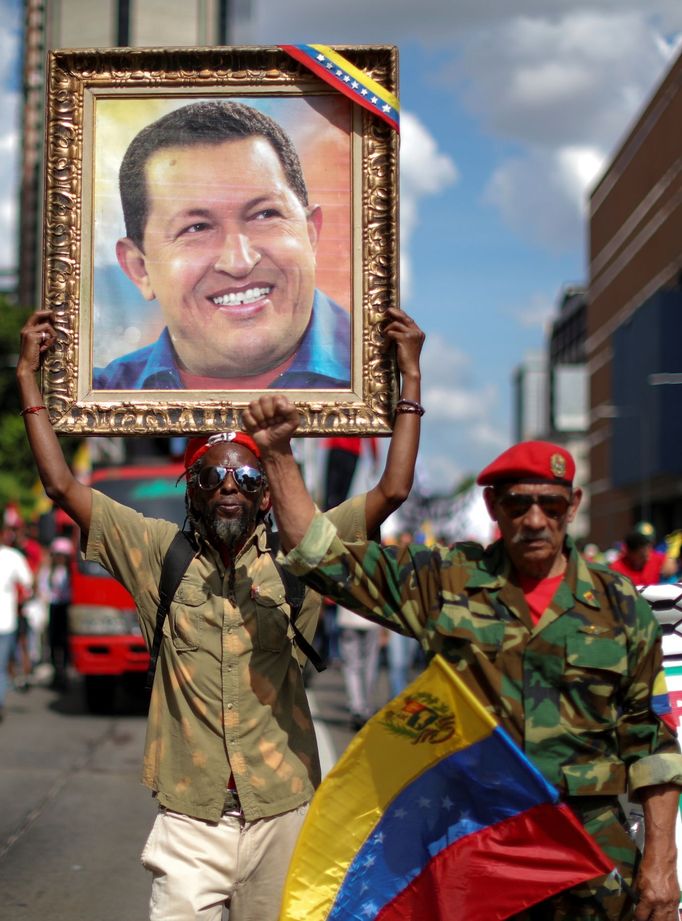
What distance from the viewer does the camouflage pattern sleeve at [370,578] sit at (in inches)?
140

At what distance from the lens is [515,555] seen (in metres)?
3.52

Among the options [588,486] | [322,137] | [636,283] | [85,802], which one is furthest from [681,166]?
[322,137]

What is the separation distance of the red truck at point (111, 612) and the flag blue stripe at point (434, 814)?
1116 cm

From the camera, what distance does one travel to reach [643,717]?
3.45 meters

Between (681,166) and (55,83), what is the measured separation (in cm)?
5617

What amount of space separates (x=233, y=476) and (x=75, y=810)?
6.19 metres

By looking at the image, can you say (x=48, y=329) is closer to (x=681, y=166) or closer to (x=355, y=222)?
(x=355, y=222)

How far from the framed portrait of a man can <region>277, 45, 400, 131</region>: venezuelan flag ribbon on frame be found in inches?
1.2

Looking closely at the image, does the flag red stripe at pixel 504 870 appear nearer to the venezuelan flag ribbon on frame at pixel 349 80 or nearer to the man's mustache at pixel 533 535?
the man's mustache at pixel 533 535

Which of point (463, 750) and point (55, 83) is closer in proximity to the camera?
point (463, 750)

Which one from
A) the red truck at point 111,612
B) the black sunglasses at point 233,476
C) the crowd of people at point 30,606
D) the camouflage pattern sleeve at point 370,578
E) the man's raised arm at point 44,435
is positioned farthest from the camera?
the red truck at point 111,612

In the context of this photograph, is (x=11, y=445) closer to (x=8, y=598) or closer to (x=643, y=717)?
(x=8, y=598)

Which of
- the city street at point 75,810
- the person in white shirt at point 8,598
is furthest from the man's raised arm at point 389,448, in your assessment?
the person in white shirt at point 8,598

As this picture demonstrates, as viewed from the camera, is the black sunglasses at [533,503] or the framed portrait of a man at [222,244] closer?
the black sunglasses at [533,503]
